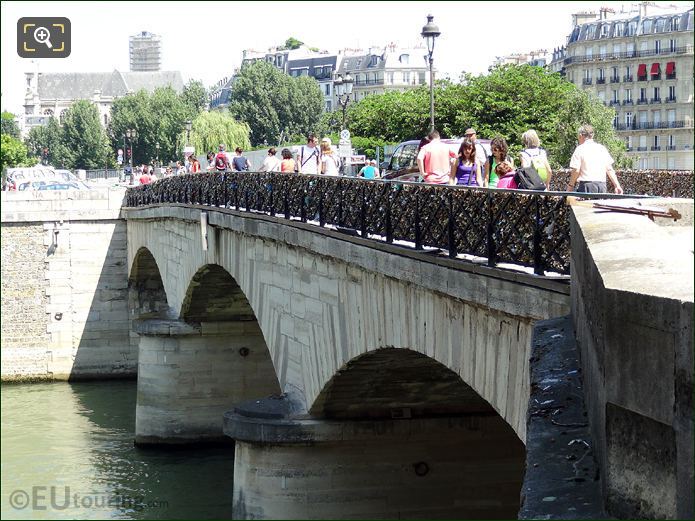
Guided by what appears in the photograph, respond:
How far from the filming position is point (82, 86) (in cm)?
17675

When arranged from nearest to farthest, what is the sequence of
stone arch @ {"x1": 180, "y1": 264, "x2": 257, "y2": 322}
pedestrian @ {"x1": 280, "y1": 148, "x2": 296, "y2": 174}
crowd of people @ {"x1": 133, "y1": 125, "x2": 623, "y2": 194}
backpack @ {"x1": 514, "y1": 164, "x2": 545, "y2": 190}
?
backpack @ {"x1": 514, "y1": 164, "x2": 545, "y2": 190} → crowd of people @ {"x1": 133, "y1": 125, "x2": 623, "y2": 194} → pedestrian @ {"x1": 280, "y1": 148, "x2": 296, "y2": 174} → stone arch @ {"x1": 180, "y1": 264, "x2": 257, "y2": 322}

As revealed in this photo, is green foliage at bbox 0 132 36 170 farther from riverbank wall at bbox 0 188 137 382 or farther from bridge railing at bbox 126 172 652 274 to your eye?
bridge railing at bbox 126 172 652 274

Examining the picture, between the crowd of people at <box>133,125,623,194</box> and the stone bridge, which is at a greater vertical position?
the crowd of people at <box>133,125,623,194</box>

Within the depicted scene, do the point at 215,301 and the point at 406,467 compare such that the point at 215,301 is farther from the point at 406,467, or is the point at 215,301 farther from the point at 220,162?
the point at 406,467

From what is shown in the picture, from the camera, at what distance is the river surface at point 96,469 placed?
24953 millimetres

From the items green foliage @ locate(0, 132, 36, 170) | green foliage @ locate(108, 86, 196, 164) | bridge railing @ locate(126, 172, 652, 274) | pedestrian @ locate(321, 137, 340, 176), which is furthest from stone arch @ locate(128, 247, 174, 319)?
green foliage @ locate(108, 86, 196, 164)

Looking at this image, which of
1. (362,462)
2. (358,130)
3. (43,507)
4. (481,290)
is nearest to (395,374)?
(362,462)

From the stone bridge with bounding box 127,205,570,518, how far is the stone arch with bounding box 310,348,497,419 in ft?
0.08

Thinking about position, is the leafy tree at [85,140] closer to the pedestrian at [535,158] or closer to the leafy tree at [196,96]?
the leafy tree at [196,96]

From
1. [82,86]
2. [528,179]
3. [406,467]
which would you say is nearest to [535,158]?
[528,179]

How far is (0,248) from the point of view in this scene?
44.6 m

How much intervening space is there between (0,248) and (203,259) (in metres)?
17.9

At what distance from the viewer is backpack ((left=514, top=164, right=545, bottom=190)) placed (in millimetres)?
11625

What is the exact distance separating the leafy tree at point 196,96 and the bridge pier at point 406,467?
107764 millimetres
